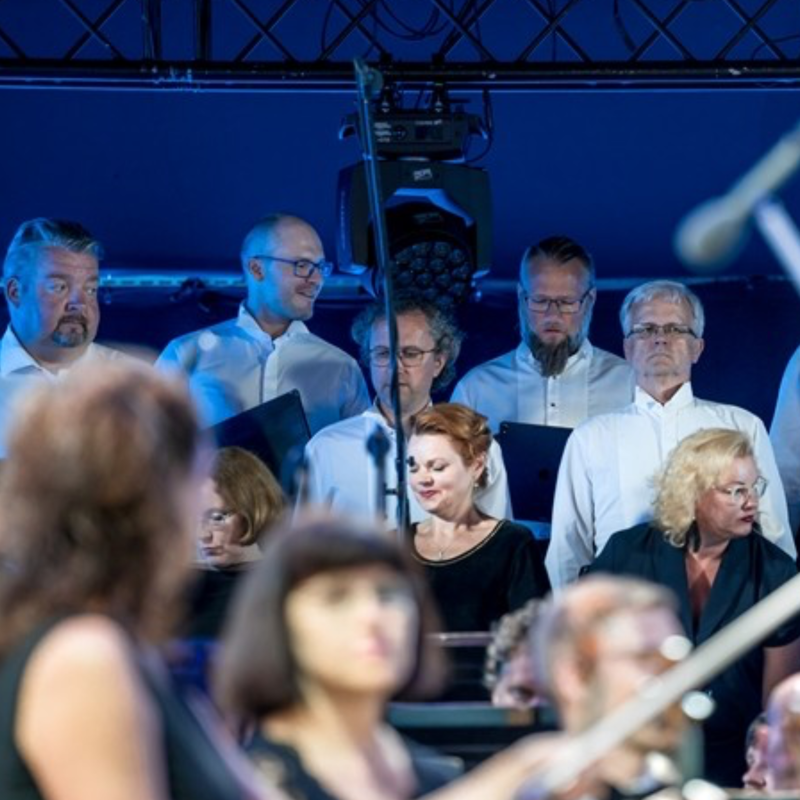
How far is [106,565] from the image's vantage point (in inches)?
69.9

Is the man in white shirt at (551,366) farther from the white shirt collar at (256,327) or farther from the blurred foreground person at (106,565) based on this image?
the blurred foreground person at (106,565)

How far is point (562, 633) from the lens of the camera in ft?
6.84

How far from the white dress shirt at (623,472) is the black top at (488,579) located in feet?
1.37

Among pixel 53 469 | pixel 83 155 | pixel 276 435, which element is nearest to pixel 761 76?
pixel 276 435

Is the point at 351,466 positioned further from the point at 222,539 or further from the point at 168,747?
the point at 168,747

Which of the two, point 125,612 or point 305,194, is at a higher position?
point 305,194

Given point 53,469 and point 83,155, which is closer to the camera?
point 53,469

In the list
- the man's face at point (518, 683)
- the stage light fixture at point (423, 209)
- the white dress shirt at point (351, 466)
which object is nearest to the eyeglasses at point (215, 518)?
the white dress shirt at point (351, 466)

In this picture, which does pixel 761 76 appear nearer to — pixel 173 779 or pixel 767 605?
pixel 767 605

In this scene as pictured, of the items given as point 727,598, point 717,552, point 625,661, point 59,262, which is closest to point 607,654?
point 625,661

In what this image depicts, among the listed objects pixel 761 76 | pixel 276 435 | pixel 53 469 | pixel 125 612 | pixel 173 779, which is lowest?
pixel 173 779

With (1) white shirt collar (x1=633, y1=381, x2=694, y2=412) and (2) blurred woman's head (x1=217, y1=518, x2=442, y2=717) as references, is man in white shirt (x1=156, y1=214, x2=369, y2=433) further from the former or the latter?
(2) blurred woman's head (x1=217, y1=518, x2=442, y2=717)

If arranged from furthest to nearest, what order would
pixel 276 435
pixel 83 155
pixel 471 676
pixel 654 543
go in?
1. pixel 83 155
2. pixel 276 435
3. pixel 654 543
4. pixel 471 676

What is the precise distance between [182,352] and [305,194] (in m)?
1.13
